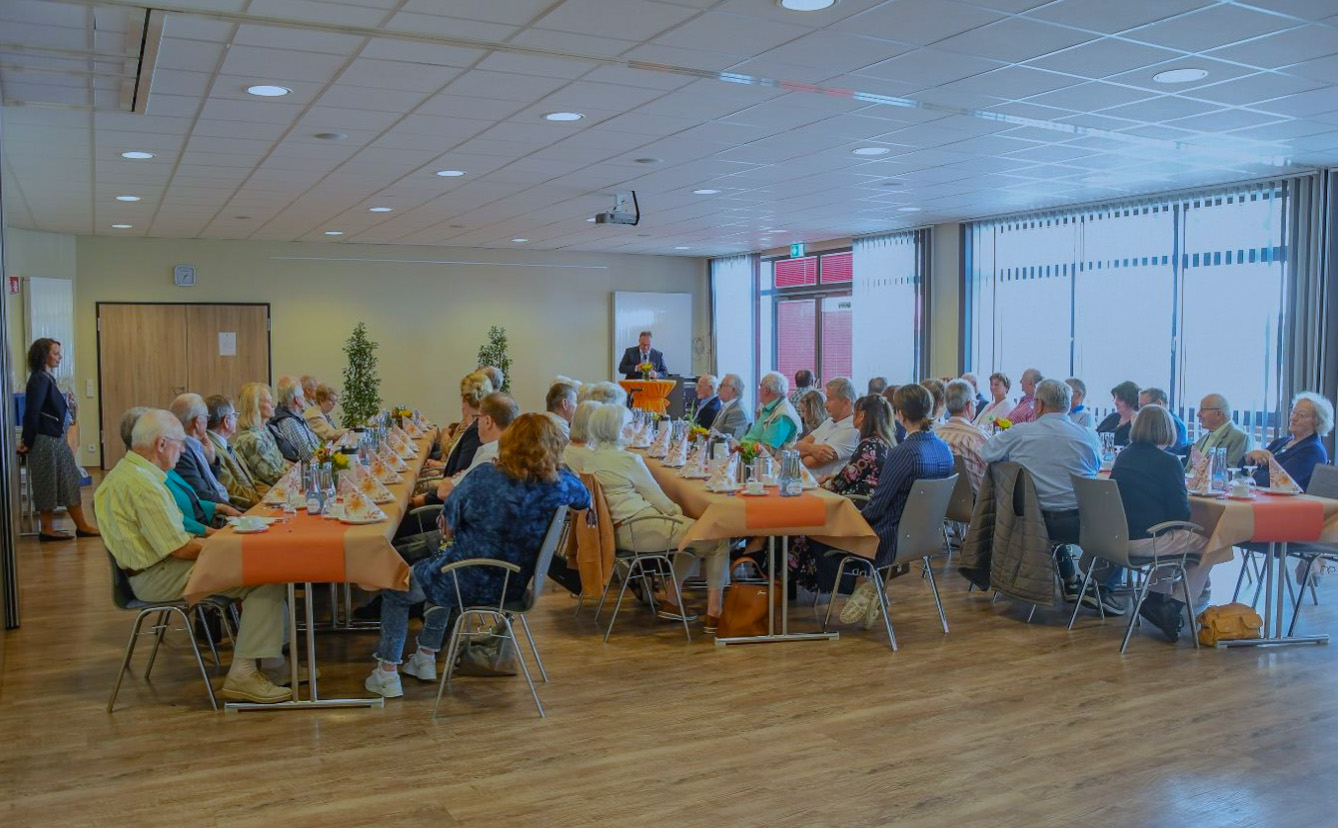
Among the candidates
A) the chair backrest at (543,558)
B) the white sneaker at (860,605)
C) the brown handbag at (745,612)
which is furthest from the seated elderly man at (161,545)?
the white sneaker at (860,605)

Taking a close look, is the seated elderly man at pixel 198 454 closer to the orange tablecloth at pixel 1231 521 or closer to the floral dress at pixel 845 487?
the floral dress at pixel 845 487

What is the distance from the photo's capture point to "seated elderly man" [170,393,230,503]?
589cm

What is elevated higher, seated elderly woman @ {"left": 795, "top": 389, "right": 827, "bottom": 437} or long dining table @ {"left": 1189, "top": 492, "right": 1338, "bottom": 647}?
seated elderly woman @ {"left": 795, "top": 389, "right": 827, "bottom": 437}

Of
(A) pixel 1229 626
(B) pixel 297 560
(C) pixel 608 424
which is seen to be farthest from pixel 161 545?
(A) pixel 1229 626

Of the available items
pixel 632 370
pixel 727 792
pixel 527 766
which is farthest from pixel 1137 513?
pixel 632 370

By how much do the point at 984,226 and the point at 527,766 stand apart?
10.3 metres

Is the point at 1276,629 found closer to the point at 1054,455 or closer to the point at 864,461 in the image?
the point at 1054,455

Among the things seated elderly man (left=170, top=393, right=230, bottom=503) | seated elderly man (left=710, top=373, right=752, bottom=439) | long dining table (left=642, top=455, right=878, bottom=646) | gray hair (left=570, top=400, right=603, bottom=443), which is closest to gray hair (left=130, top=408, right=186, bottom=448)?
seated elderly man (left=170, top=393, right=230, bottom=503)

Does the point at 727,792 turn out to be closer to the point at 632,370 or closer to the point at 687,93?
the point at 687,93

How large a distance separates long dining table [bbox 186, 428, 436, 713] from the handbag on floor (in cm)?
422

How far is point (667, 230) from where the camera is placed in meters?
14.2

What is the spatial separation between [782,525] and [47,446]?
6.54 meters

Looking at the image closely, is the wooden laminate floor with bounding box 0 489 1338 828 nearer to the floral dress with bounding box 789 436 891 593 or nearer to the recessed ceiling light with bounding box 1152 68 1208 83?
the floral dress with bounding box 789 436 891 593

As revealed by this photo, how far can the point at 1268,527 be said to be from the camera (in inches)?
229
